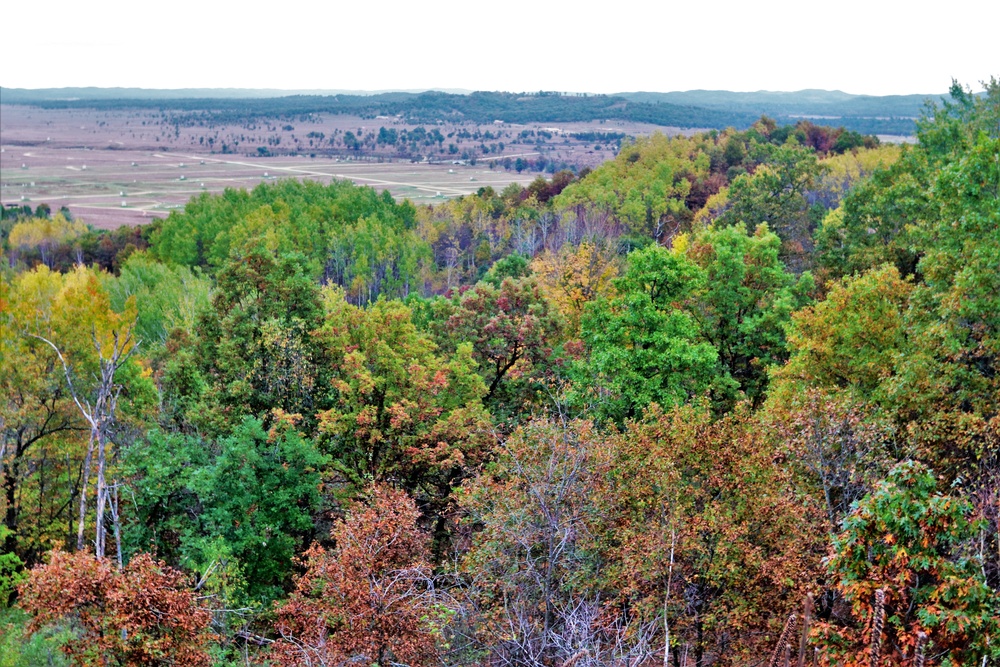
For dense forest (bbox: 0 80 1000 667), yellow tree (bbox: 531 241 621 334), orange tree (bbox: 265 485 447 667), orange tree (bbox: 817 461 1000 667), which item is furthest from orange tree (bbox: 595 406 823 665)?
yellow tree (bbox: 531 241 621 334)

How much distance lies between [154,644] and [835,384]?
758 inches

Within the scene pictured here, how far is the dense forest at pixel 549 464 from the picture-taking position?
1322 centimetres

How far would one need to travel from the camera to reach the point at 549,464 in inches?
662

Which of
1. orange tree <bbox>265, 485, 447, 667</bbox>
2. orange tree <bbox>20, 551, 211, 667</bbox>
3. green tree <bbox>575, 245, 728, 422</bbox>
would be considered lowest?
orange tree <bbox>265, 485, 447, 667</bbox>

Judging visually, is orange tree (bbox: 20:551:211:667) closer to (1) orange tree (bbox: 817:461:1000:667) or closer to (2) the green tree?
(1) orange tree (bbox: 817:461:1000:667)

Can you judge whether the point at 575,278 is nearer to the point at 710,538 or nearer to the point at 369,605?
the point at 710,538

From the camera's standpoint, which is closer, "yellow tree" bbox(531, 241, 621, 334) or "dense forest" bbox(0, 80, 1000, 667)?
"dense forest" bbox(0, 80, 1000, 667)

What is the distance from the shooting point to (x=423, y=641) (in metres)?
15.9

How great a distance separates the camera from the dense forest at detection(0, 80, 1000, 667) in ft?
43.4

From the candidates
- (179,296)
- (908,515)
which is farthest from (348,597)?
(179,296)

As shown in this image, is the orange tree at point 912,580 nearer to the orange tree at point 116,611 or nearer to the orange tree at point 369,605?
the orange tree at point 369,605

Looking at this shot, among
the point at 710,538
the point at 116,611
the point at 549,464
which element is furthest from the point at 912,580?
the point at 116,611

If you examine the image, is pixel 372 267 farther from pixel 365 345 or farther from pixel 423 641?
pixel 423 641

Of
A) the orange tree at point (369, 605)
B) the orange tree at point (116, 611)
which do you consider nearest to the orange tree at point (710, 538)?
the orange tree at point (369, 605)
